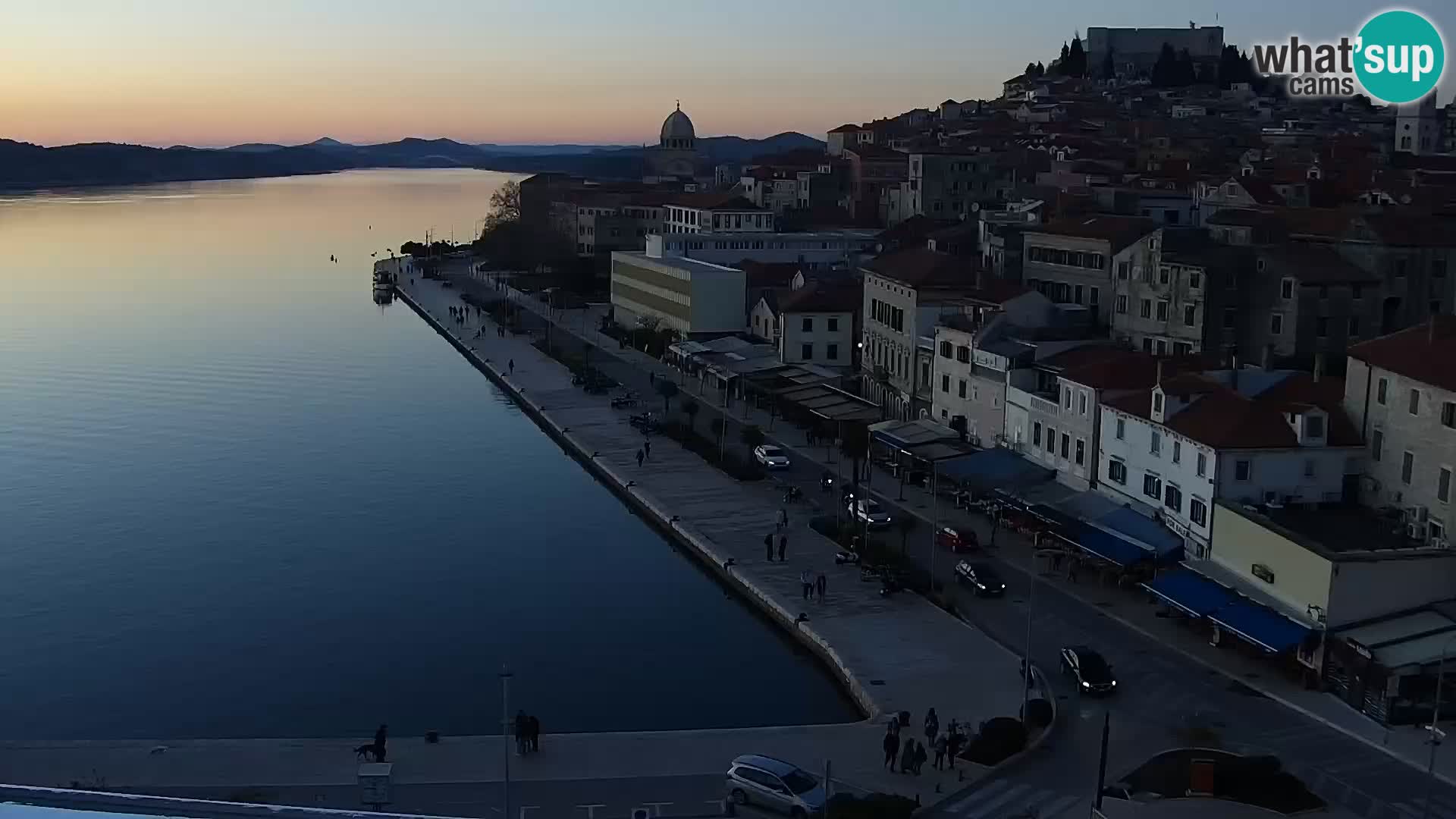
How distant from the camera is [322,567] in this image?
67.8 feet

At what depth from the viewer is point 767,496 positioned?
23.2 meters

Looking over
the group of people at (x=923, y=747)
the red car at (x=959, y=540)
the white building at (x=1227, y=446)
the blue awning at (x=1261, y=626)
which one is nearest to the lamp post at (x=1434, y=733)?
the blue awning at (x=1261, y=626)

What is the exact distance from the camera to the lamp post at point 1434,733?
11.7m

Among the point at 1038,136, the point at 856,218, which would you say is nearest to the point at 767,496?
the point at 856,218

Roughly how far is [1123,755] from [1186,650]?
9.72ft

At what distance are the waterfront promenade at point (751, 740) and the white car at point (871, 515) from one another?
2.32ft

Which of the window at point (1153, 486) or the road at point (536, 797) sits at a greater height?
Result: the window at point (1153, 486)

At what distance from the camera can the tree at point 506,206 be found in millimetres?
73812

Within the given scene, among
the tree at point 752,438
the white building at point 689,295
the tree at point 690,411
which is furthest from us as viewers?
the white building at point 689,295

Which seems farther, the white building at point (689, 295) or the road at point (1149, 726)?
the white building at point (689, 295)

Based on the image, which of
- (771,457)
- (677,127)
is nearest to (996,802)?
(771,457)

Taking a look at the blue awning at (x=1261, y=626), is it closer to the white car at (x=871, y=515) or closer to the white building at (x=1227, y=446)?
the white building at (x=1227, y=446)

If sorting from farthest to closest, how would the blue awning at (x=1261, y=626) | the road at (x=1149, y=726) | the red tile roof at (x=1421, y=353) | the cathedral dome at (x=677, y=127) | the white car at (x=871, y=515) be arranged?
the cathedral dome at (x=677, y=127)
the white car at (x=871, y=515)
the red tile roof at (x=1421, y=353)
the blue awning at (x=1261, y=626)
the road at (x=1149, y=726)

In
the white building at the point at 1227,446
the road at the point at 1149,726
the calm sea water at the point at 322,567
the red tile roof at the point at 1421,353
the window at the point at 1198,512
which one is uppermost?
the red tile roof at the point at 1421,353
